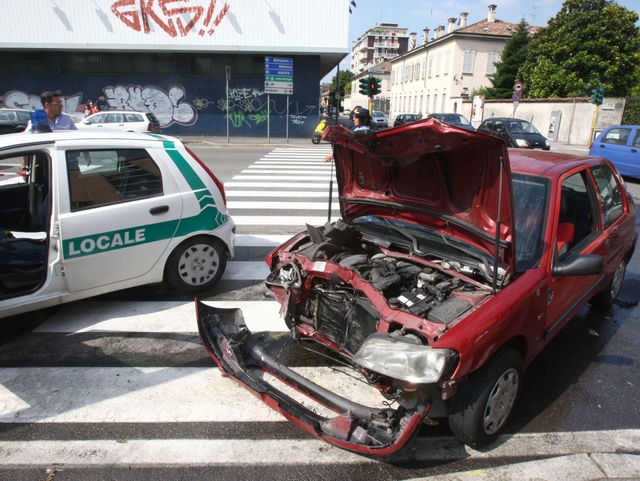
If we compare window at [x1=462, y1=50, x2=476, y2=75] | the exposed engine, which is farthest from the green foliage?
the exposed engine

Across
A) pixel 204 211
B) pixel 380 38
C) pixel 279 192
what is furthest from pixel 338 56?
pixel 380 38

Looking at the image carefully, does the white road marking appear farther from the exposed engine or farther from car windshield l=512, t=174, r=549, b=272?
car windshield l=512, t=174, r=549, b=272

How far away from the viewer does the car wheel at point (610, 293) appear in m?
4.62

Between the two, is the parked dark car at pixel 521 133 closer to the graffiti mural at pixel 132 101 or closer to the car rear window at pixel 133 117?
the car rear window at pixel 133 117

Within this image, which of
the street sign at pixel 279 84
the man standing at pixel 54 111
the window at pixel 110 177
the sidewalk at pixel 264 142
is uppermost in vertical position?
the street sign at pixel 279 84

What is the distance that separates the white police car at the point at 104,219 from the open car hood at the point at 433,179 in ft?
5.20

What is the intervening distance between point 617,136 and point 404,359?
14.9 metres

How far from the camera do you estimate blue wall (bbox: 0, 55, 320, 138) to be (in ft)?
83.9

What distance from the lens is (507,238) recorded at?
301cm

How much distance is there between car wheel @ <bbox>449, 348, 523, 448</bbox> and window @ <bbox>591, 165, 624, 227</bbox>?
7.37 feet

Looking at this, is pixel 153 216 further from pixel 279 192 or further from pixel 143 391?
pixel 279 192

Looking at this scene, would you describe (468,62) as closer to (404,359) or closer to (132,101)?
(132,101)

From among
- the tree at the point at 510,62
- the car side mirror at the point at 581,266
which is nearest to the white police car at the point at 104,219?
the car side mirror at the point at 581,266

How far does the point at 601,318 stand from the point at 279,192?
7.00 m
